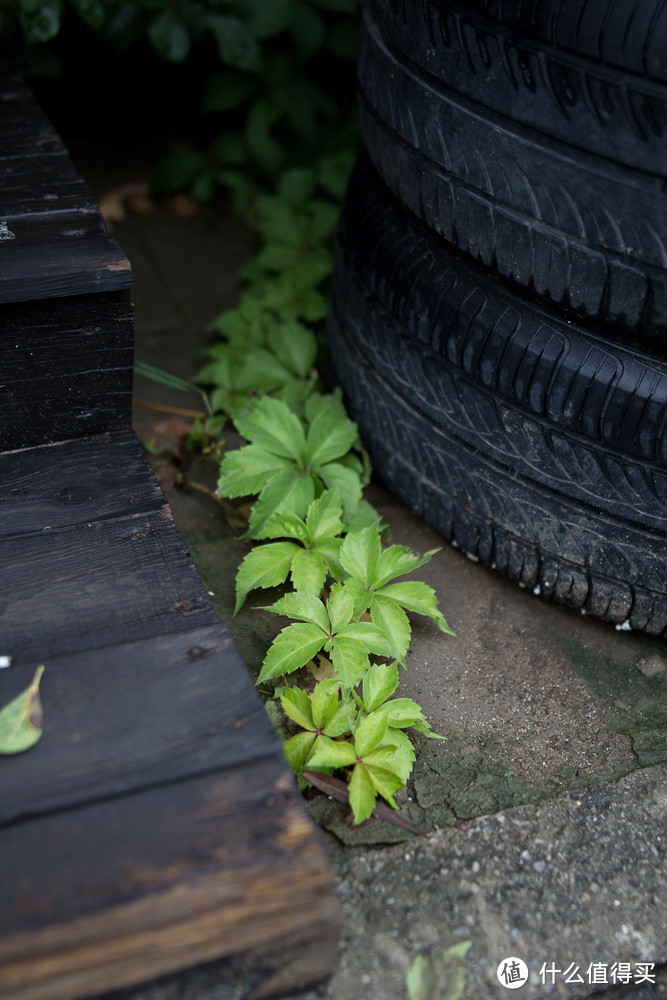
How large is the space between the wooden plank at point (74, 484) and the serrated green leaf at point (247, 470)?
201mm

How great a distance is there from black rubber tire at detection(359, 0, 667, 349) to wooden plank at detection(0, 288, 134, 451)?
24.5 inches

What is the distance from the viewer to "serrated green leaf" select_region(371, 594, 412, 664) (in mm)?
1494

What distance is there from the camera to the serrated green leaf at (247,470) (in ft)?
5.74

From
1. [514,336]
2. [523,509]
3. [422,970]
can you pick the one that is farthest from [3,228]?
[422,970]

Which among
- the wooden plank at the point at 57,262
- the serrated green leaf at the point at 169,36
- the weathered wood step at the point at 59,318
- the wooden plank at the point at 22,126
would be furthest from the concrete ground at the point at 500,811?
the serrated green leaf at the point at 169,36

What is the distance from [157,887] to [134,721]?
9.1 inches

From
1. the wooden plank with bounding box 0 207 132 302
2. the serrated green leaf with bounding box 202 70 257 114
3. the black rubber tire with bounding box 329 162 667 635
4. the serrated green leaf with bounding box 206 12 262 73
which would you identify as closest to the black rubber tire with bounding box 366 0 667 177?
the black rubber tire with bounding box 329 162 667 635

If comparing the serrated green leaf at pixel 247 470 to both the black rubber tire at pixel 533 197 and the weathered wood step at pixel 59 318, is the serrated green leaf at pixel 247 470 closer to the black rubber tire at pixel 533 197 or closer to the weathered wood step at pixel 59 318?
the weathered wood step at pixel 59 318

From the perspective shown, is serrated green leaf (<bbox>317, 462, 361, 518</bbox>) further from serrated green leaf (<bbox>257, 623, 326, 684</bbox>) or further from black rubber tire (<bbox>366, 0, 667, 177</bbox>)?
black rubber tire (<bbox>366, 0, 667, 177</bbox>)

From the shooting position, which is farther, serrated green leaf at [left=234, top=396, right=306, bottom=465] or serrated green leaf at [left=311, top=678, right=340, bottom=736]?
serrated green leaf at [left=234, top=396, right=306, bottom=465]

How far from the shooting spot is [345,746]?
1341 mm

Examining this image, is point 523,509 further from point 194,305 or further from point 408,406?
point 194,305

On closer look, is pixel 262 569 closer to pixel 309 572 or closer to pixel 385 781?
pixel 309 572

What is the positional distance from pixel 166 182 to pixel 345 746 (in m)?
2.34
